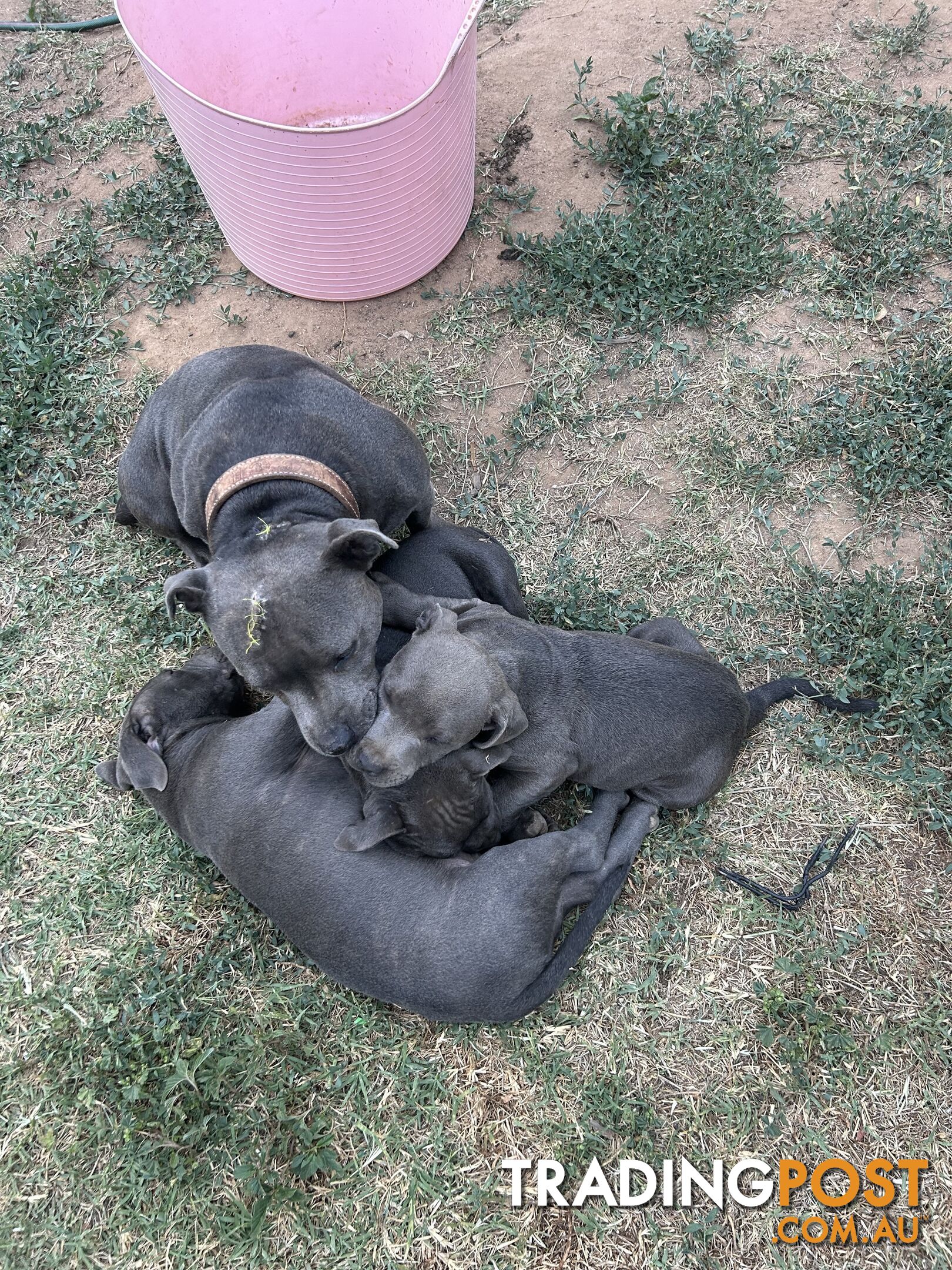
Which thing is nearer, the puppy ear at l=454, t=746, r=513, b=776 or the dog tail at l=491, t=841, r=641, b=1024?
the dog tail at l=491, t=841, r=641, b=1024

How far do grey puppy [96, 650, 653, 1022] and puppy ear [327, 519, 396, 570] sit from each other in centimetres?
85

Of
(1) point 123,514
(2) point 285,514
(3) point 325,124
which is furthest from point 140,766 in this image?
(3) point 325,124

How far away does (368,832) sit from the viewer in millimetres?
3723

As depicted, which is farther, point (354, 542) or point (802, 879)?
point (802, 879)

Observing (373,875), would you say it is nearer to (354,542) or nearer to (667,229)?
(354,542)

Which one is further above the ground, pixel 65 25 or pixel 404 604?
pixel 65 25

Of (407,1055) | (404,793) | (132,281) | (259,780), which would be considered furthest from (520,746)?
(132,281)

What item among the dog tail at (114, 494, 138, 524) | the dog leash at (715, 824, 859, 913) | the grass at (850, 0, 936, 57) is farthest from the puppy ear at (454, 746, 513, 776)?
the grass at (850, 0, 936, 57)

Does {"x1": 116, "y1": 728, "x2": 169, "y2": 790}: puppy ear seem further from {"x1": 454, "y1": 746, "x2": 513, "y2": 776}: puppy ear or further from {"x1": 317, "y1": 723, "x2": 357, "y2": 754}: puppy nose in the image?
{"x1": 454, "y1": 746, "x2": 513, "y2": 776}: puppy ear

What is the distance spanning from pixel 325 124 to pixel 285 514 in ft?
11.9

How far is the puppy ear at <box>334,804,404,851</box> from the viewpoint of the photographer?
146 inches

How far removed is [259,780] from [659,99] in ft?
17.8

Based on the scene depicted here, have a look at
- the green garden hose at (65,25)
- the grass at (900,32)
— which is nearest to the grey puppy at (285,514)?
the green garden hose at (65,25)

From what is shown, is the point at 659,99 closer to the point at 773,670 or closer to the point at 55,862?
the point at 773,670
